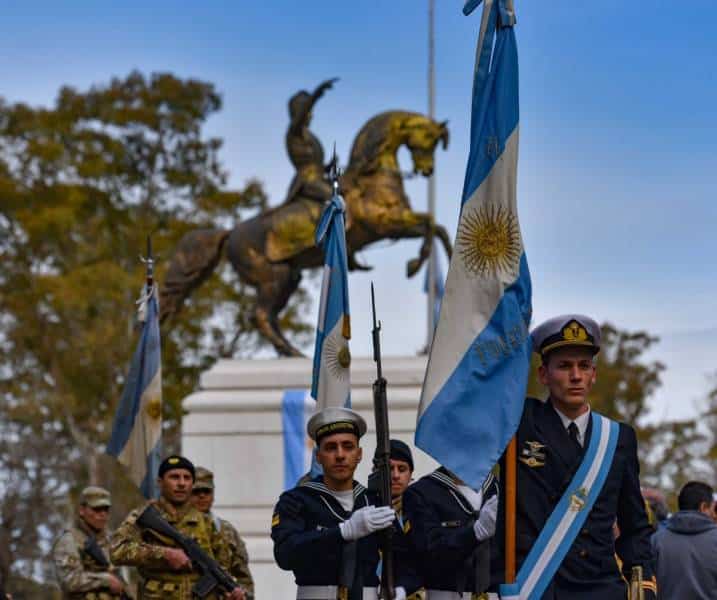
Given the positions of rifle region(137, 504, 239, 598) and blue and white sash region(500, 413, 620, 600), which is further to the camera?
rifle region(137, 504, 239, 598)

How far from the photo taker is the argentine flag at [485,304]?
6770 mm

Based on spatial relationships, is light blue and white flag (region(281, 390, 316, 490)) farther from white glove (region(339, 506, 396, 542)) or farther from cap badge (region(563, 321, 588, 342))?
cap badge (region(563, 321, 588, 342))

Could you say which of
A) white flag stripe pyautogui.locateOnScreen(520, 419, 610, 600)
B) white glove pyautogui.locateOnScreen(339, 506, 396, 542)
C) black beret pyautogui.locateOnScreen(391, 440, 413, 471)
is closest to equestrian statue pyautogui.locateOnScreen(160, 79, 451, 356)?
black beret pyautogui.locateOnScreen(391, 440, 413, 471)

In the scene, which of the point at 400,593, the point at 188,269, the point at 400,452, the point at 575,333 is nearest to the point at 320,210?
the point at 188,269

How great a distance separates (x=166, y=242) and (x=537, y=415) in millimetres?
26228

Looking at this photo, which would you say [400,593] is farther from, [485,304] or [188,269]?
[188,269]

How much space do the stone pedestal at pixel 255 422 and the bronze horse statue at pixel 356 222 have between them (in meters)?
0.80

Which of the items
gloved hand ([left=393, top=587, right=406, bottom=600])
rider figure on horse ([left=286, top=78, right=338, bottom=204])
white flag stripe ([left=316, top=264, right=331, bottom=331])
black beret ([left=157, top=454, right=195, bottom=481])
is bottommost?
gloved hand ([left=393, top=587, right=406, bottom=600])

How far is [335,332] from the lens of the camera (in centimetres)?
1098

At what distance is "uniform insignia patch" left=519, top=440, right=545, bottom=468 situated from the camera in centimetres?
648

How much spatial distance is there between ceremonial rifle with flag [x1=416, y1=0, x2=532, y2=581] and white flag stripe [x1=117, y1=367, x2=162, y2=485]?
810 centimetres

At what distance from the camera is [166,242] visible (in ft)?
107

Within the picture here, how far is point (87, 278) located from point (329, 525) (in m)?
24.7

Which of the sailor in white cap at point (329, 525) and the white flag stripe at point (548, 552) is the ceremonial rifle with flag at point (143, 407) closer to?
the sailor in white cap at point (329, 525)
